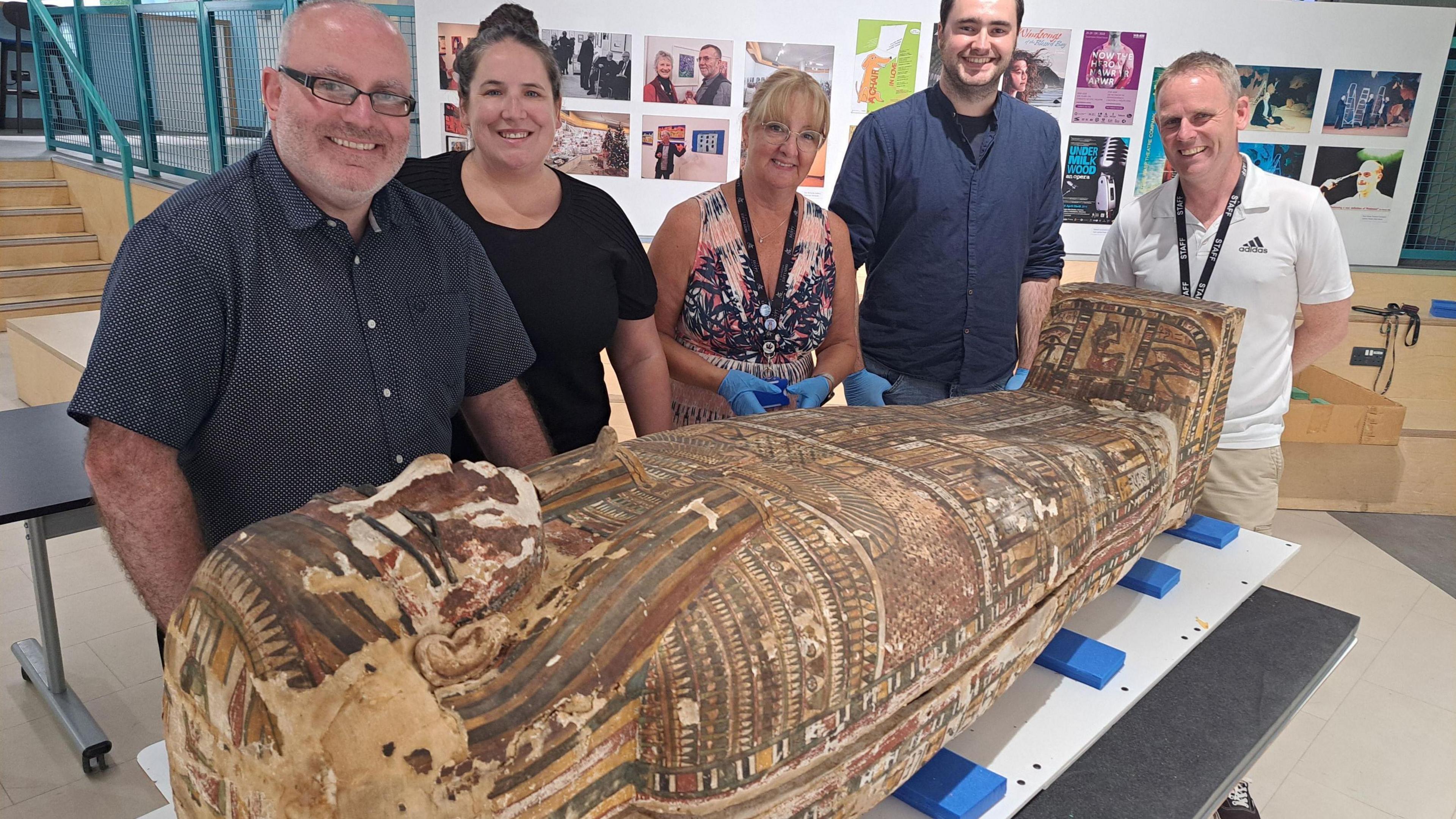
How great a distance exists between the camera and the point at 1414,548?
4.91 metres

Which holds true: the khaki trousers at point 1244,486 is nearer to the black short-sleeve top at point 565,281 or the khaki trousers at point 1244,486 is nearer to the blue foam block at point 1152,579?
the blue foam block at point 1152,579

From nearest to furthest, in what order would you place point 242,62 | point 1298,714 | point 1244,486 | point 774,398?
point 774,398
point 1244,486
point 1298,714
point 242,62

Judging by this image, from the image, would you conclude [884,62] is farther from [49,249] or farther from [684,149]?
[49,249]

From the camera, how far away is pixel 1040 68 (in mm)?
4551

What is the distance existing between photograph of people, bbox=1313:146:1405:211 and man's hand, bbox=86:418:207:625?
5.33 metres

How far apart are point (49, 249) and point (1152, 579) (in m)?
8.64

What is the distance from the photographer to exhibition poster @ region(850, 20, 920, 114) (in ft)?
14.4

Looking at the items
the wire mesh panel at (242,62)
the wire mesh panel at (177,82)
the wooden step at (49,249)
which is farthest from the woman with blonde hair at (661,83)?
the wooden step at (49,249)

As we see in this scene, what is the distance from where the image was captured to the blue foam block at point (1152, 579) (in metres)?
2.41

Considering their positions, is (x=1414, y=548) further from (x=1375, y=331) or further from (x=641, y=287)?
(x=641, y=287)

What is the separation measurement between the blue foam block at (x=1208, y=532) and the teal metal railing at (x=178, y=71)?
4.39 meters

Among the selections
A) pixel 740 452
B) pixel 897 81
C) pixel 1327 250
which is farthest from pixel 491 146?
pixel 897 81

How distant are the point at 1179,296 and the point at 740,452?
4.55 ft

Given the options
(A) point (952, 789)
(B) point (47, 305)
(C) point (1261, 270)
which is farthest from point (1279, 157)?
(B) point (47, 305)
